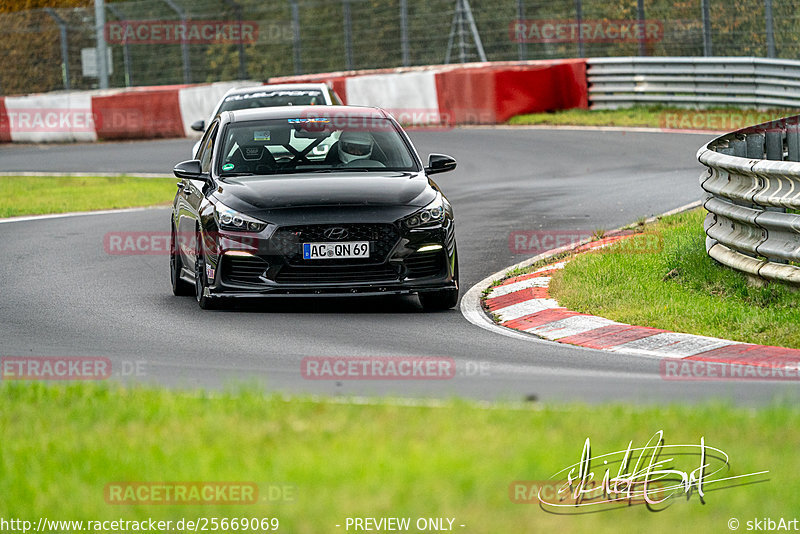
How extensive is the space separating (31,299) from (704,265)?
17.4ft

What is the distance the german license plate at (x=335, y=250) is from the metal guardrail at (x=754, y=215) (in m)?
2.69

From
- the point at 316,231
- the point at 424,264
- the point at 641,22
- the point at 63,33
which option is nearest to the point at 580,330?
the point at 424,264

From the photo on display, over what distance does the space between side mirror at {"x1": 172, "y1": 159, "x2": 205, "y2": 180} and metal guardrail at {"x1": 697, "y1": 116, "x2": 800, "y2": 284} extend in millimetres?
3950

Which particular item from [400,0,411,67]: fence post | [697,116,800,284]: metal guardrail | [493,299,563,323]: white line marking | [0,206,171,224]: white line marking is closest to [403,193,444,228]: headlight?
[493,299,563,323]: white line marking

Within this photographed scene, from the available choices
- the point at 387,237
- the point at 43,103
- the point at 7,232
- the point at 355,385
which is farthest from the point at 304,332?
the point at 43,103

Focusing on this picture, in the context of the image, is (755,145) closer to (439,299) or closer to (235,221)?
(439,299)

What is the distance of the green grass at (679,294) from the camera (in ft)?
29.3

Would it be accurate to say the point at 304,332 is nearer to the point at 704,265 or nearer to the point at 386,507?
the point at 704,265

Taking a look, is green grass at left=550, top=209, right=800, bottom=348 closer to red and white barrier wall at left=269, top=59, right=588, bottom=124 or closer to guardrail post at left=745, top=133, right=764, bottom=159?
guardrail post at left=745, top=133, right=764, bottom=159

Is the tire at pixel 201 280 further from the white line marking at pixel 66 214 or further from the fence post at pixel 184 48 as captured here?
the fence post at pixel 184 48

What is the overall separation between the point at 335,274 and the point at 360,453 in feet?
15.5

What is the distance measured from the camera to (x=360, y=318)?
9.89 metres

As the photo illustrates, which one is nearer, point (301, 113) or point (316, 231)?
point (316, 231)
